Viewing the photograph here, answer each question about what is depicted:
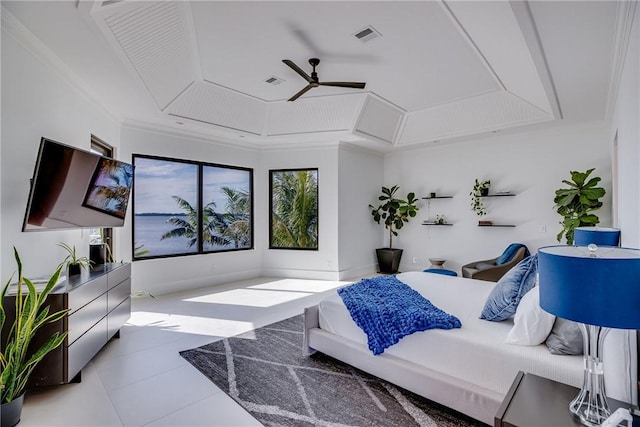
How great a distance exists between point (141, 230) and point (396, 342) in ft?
14.9

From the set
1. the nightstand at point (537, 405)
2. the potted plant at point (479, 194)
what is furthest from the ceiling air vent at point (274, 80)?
the potted plant at point (479, 194)

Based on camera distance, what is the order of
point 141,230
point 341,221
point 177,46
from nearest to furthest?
point 177,46
point 141,230
point 341,221

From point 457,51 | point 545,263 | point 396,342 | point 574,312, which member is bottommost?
point 396,342

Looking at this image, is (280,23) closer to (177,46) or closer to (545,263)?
(177,46)

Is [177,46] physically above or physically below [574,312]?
above

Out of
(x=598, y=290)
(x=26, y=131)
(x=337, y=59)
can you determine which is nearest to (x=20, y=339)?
(x=26, y=131)

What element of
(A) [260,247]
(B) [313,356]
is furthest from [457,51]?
(A) [260,247]

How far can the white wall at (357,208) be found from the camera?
21.0 ft

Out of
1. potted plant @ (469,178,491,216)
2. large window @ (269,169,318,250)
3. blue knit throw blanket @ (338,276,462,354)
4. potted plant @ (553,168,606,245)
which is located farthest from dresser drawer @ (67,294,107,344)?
potted plant @ (469,178,491,216)

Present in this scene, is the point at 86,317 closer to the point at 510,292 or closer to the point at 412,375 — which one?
the point at 412,375

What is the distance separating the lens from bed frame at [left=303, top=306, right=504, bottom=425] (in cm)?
195

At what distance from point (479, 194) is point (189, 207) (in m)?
5.31

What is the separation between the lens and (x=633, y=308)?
106 cm

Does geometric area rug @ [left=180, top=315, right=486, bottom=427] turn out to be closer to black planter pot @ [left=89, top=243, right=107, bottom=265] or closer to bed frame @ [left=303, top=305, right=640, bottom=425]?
bed frame @ [left=303, top=305, right=640, bottom=425]
